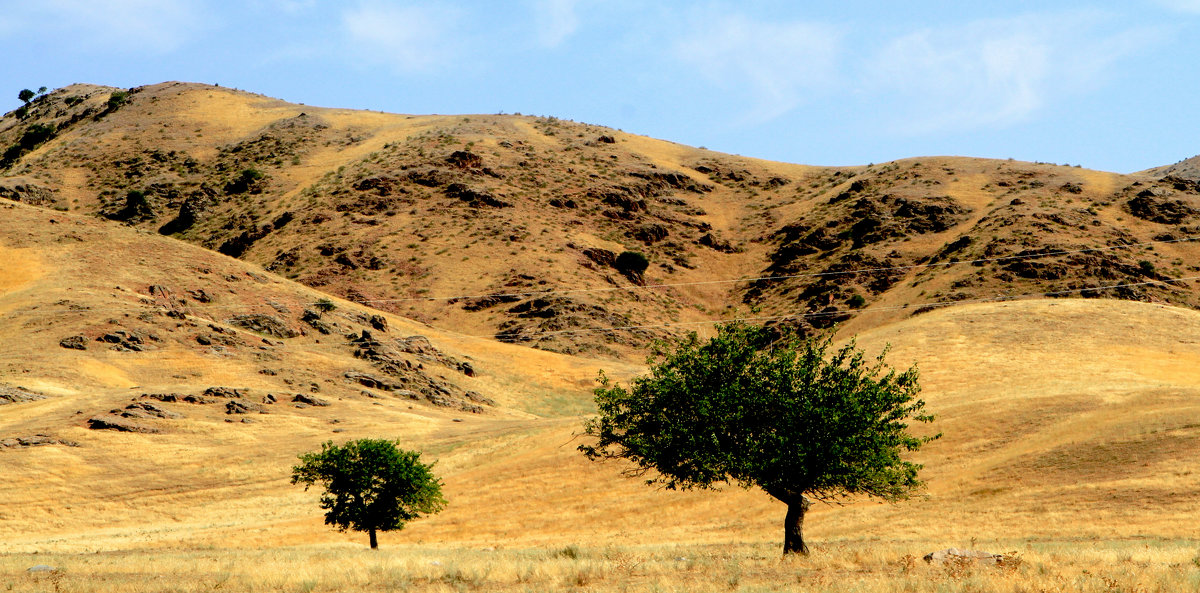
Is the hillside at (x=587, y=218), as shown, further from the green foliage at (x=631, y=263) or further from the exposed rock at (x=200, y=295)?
the exposed rock at (x=200, y=295)

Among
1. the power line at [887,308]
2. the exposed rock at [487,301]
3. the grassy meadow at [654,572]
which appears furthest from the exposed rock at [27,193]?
the grassy meadow at [654,572]

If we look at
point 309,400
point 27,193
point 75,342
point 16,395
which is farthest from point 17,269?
point 27,193

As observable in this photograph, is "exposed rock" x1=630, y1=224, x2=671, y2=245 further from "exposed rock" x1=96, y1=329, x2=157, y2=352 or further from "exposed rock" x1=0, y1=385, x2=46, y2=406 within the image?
"exposed rock" x1=0, y1=385, x2=46, y2=406

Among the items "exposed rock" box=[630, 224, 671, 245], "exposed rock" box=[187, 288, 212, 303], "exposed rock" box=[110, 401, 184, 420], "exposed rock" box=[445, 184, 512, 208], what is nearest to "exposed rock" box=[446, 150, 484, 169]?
"exposed rock" box=[445, 184, 512, 208]

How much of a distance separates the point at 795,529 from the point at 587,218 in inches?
4562

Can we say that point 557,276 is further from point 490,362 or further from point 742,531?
point 742,531

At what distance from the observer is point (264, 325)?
8981 cm

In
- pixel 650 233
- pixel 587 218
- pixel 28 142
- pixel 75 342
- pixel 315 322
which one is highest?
pixel 28 142

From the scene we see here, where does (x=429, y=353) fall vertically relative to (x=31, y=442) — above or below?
above

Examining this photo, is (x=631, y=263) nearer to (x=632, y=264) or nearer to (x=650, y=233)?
(x=632, y=264)

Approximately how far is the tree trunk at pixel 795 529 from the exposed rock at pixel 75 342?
6429 cm

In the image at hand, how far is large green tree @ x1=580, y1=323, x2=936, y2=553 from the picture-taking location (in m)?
28.0

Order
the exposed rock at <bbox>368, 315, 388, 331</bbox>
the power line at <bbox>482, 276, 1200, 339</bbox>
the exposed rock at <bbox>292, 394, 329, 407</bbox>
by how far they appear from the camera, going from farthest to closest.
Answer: the power line at <bbox>482, 276, 1200, 339</bbox> → the exposed rock at <bbox>368, 315, 388, 331</bbox> → the exposed rock at <bbox>292, 394, 329, 407</bbox>

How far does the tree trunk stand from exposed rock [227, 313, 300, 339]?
68.4 metres
